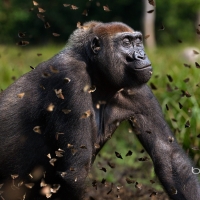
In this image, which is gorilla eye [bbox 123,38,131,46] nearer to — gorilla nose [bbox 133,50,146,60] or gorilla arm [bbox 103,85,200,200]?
gorilla nose [bbox 133,50,146,60]

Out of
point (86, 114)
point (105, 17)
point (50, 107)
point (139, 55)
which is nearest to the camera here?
point (50, 107)

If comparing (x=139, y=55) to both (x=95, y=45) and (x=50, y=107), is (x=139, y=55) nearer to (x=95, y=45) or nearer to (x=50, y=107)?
(x=95, y=45)

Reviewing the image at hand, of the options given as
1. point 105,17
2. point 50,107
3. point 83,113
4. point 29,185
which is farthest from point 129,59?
point 105,17

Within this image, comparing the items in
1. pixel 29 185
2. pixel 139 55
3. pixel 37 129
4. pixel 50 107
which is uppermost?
pixel 139 55

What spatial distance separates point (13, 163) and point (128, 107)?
4.19ft

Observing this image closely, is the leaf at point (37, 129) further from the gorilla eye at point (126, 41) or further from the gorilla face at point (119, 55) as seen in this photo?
the gorilla eye at point (126, 41)

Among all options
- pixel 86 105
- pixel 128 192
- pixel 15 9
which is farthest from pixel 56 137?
pixel 15 9

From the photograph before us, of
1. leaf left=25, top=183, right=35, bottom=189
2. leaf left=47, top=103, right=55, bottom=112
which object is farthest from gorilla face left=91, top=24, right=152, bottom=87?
leaf left=25, top=183, right=35, bottom=189

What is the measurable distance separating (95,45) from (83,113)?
2.56 feet

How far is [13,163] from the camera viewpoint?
638 centimetres

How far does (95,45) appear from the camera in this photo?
6.31m

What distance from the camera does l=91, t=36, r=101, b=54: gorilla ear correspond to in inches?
246

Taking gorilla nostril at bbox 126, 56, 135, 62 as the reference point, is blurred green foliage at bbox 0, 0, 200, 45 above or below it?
below

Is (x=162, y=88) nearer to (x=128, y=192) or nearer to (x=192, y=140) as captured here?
(x=192, y=140)
